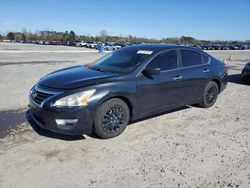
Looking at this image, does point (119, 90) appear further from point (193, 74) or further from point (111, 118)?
point (193, 74)

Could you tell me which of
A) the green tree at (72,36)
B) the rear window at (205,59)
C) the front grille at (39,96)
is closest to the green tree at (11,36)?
the green tree at (72,36)

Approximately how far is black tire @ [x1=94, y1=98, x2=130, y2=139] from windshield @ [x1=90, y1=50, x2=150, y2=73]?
0.74 metres

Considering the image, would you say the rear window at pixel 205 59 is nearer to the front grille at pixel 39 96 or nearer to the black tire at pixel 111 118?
the black tire at pixel 111 118

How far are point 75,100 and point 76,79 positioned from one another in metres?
0.59

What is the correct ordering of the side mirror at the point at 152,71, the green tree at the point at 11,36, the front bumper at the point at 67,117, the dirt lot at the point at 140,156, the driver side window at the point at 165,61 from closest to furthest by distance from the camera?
1. the dirt lot at the point at 140,156
2. the front bumper at the point at 67,117
3. the side mirror at the point at 152,71
4. the driver side window at the point at 165,61
5. the green tree at the point at 11,36

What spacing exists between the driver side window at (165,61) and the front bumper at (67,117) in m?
1.72

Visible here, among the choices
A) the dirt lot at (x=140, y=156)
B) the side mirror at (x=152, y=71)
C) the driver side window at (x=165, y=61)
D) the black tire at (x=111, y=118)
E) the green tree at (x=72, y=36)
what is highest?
the green tree at (x=72, y=36)

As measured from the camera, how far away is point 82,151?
4.31m

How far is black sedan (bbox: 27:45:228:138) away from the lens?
443 cm

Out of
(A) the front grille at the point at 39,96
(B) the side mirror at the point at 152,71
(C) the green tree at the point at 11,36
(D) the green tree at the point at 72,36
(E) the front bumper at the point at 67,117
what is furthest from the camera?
(C) the green tree at the point at 11,36

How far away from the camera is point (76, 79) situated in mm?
4875

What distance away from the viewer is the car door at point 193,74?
614 centimetres

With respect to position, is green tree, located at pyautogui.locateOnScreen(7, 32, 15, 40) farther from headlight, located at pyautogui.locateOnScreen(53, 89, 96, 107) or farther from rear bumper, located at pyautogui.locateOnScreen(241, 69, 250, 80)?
headlight, located at pyautogui.locateOnScreen(53, 89, 96, 107)

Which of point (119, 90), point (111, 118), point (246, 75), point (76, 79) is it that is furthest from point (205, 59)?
point (246, 75)
